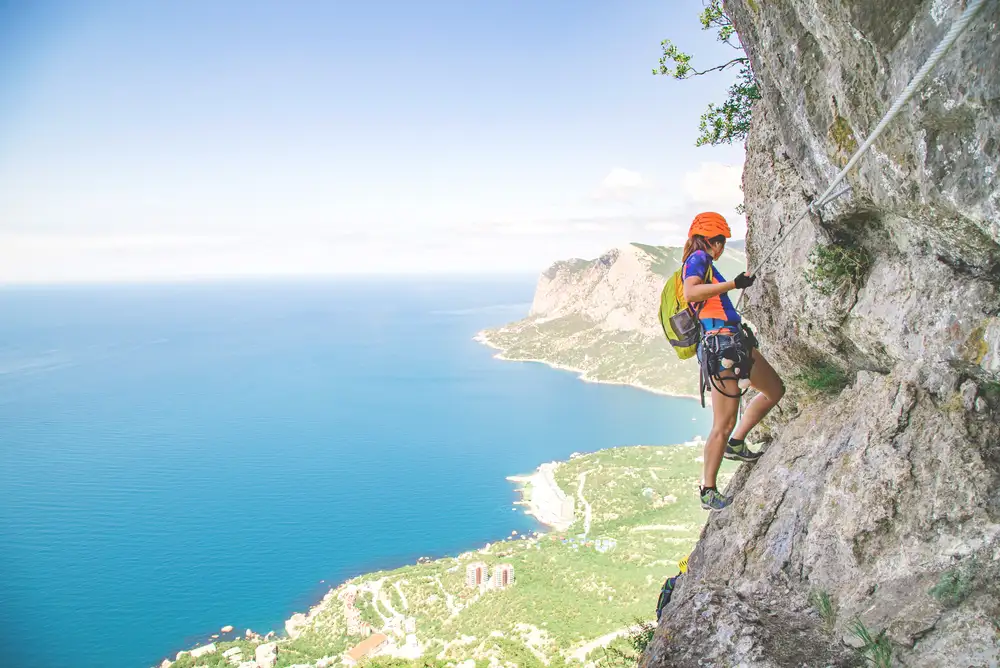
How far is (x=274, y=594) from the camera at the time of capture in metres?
46.1

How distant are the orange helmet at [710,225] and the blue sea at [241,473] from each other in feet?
113

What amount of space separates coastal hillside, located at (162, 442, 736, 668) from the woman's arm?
2257cm

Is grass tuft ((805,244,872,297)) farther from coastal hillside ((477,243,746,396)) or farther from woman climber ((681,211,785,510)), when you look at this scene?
coastal hillside ((477,243,746,396))

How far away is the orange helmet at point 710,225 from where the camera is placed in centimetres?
454

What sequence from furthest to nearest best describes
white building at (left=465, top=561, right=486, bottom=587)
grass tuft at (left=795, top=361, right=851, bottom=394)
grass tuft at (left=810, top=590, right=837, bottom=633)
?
white building at (left=465, top=561, right=486, bottom=587) < grass tuft at (left=795, top=361, right=851, bottom=394) < grass tuft at (left=810, top=590, right=837, bottom=633)

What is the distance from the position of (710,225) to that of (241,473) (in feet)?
246

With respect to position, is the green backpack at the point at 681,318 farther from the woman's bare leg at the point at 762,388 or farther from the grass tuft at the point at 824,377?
the grass tuft at the point at 824,377

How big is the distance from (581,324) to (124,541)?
11138 centimetres

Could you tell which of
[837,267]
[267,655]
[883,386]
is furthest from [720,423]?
[267,655]

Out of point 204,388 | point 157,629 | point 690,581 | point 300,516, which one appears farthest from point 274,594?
point 204,388

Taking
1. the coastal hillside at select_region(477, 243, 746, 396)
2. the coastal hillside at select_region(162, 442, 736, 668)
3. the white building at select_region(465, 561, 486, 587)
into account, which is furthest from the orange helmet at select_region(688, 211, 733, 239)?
the coastal hillside at select_region(477, 243, 746, 396)

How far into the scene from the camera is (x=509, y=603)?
3591cm

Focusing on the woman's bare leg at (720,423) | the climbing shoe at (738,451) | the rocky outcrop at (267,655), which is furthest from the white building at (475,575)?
the woman's bare leg at (720,423)

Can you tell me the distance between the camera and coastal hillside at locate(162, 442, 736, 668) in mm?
31000
